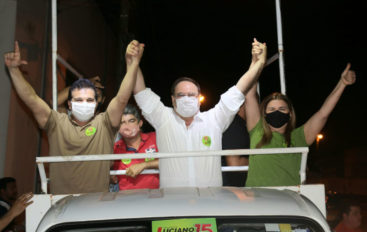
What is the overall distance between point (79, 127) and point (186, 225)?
1995 millimetres

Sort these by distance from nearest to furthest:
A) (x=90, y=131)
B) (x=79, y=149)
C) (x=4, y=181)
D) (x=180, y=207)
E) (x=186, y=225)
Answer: (x=186, y=225), (x=180, y=207), (x=79, y=149), (x=90, y=131), (x=4, y=181)

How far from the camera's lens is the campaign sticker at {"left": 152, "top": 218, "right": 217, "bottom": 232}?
7.74ft

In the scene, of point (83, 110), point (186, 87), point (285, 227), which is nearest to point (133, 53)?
point (186, 87)

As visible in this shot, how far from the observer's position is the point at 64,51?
1023 centimetres

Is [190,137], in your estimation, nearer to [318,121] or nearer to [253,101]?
[253,101]

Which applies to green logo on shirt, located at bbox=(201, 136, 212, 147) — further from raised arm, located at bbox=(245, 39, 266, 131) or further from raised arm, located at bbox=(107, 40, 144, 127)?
raised arm, located at bbox=(107, 40, 144, 127)

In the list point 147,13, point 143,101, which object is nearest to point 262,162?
point 143,101

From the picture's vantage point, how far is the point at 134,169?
3951 mm

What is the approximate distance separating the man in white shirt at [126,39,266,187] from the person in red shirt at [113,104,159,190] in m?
0.41

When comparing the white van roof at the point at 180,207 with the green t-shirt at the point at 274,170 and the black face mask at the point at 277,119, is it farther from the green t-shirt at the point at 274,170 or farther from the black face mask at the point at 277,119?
the black face mask at the point at 277,119

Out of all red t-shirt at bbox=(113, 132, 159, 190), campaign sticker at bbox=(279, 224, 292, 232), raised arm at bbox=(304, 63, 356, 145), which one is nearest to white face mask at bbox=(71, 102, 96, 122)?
red t-shirt at bbox=(113, 132, 159, 190)

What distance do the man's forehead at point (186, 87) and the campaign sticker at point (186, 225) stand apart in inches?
75.9

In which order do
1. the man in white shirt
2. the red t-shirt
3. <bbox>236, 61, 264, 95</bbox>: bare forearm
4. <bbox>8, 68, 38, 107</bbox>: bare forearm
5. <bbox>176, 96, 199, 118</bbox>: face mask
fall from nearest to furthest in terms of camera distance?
the man in white shirt < <bbox>8, 68, 38, 107</bbox>: bare forearm < <bbox>176, 96, 199, 118</bbox>: face mask < <bbox>236, 61, 264, 95</bbox>: bare forearm < the red t-shirt

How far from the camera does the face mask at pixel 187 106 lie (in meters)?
4.10
